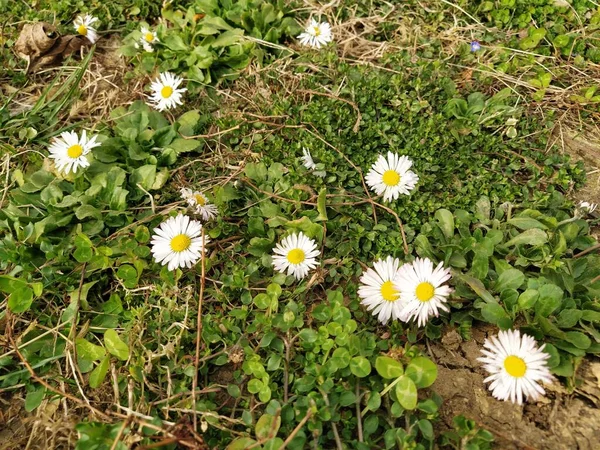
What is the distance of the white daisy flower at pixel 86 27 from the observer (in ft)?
10.0

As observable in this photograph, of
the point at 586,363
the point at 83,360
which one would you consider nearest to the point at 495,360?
the point at 586,363

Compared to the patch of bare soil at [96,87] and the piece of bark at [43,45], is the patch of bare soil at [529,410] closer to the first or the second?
the patch of bare soil at [96,87]

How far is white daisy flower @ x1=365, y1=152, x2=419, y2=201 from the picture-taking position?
226 cm

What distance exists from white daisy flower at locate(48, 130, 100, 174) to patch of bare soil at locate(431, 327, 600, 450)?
1960mm

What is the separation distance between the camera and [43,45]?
301 cm

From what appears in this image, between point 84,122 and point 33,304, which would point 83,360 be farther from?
point 84,122

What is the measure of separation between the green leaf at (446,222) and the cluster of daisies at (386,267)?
0.58ft

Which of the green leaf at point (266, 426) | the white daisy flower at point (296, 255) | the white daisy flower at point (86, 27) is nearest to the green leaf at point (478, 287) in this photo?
the white daisy flower at point (296, 255)

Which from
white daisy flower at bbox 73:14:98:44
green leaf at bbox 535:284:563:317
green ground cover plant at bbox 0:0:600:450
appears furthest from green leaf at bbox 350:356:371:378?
white daisy flower at bbox 73:14:98:44

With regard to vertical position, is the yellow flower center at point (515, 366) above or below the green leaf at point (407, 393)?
above

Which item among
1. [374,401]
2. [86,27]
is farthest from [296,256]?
[86,27]

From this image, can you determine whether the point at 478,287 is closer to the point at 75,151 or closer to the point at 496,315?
the point at 496,315

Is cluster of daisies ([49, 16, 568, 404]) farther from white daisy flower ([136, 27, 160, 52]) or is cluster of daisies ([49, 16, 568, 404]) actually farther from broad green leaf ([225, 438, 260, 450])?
broad green leaf ([225, 438, 260, 450])

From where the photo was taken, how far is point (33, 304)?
7.10ft
